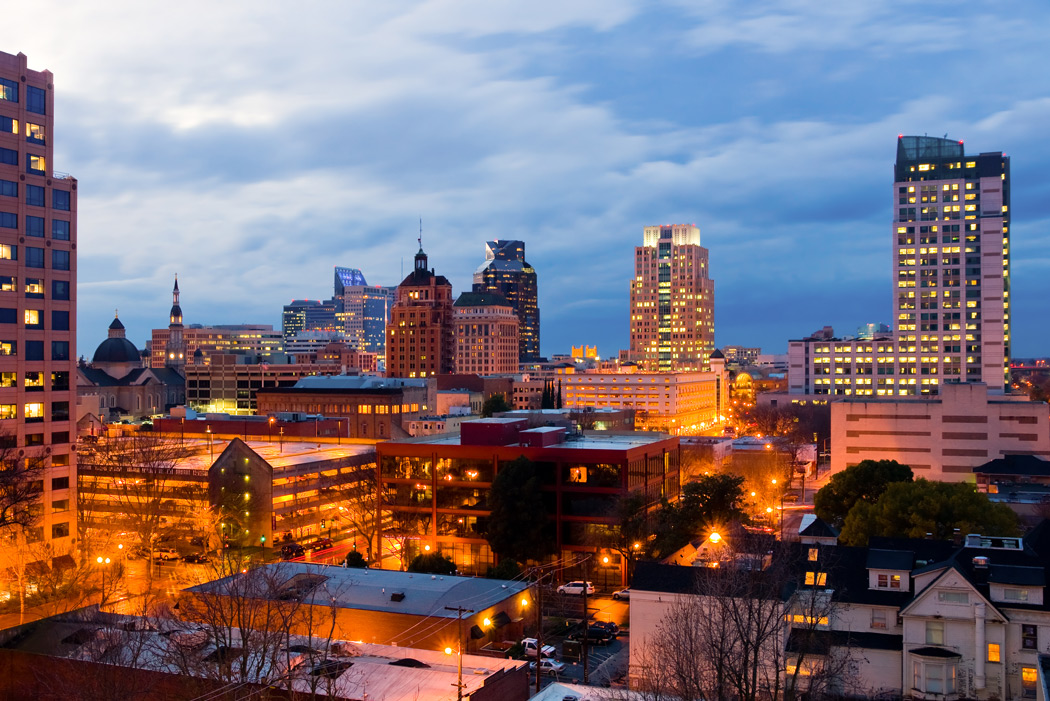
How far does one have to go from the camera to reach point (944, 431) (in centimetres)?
10538

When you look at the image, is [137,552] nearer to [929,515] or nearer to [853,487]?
[853,487]

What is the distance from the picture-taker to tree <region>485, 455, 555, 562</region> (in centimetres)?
6656

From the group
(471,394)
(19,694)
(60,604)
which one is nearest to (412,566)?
(60,604)

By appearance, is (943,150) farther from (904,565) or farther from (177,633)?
(177,633)

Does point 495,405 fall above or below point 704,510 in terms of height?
above

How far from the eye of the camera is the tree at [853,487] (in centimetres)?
7475

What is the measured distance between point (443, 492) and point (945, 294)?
136m

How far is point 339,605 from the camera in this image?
49.0 metres

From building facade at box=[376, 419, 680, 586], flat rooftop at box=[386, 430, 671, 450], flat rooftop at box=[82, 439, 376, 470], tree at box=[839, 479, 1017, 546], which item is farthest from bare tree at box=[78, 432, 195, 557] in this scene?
tree at box=[839, 479, 1017, 546]

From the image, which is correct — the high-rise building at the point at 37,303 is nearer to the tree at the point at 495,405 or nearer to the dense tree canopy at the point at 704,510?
the dense tree canopy at the point at 704,510

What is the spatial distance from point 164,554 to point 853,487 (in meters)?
58.0

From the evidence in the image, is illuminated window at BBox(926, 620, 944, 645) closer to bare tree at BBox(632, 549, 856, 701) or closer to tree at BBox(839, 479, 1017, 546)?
bare tree at BBox(632, 549, 856, 701)

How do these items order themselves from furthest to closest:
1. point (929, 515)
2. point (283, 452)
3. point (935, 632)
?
point (283, 452), point (929, 515), point (935, 632)

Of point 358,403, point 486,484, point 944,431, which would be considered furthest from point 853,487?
point 358,403
